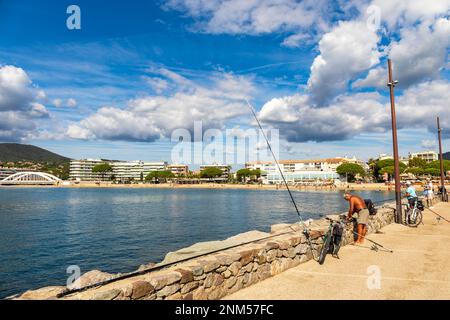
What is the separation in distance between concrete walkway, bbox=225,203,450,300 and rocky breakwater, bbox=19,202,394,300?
24cm

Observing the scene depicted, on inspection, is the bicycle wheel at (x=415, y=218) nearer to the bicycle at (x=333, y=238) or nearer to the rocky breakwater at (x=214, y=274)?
the bicycle at (x=333, y=238)

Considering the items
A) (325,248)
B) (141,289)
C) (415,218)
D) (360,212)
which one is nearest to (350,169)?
(415,218)

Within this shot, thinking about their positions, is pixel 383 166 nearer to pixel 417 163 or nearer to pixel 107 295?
pixel 417 163

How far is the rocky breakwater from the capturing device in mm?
4863

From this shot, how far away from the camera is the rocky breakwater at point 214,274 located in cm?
486

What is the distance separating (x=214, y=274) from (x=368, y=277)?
3.52 m

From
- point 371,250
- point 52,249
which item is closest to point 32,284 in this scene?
point 52,249

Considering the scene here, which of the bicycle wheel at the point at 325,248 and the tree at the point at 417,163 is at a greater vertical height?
the tree at the point at 417,163

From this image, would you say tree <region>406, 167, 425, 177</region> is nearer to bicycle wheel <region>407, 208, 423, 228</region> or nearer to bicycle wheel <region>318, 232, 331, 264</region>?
bicycle wheel <region>407, 208, 423, 228</region>

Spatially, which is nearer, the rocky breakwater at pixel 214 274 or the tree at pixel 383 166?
the rocky breakwater at pixel 214 274

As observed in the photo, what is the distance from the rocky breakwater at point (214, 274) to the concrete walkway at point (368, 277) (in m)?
0.24

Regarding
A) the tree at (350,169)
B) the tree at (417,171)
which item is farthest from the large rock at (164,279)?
the tree at (350,169)
